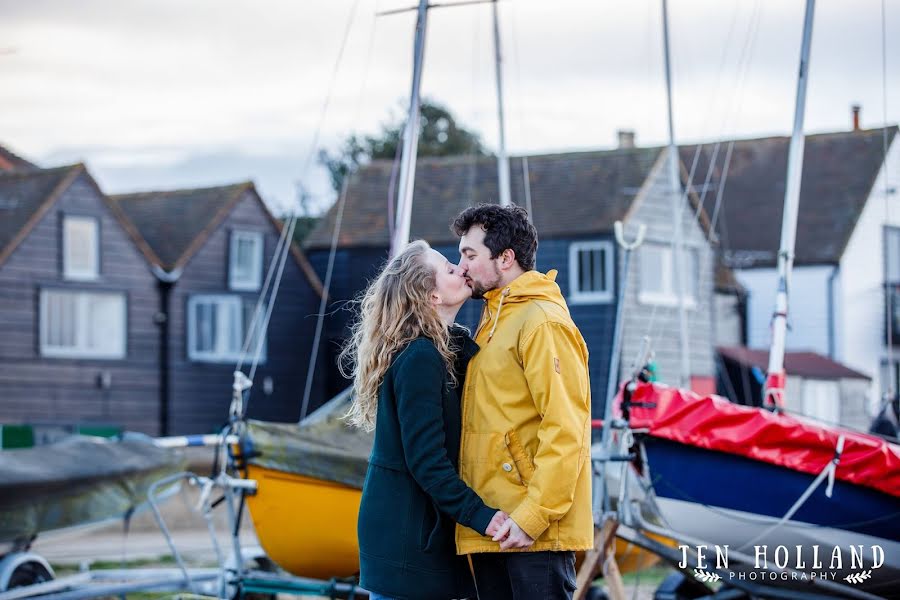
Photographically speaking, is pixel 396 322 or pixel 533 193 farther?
pixel 533 193

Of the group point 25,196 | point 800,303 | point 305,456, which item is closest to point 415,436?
point 305,456

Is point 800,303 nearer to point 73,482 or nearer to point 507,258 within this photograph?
point 73,482

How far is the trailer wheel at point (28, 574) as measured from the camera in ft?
28.2

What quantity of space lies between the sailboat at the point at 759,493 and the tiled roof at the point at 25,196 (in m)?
24.7

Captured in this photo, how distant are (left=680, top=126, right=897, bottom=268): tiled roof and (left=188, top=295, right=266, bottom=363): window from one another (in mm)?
14062

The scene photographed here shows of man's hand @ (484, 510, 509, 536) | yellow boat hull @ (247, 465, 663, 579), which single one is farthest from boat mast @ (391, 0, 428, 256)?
man's hand @ (484, 510, 509, 536)

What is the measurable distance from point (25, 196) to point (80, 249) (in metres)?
1.92

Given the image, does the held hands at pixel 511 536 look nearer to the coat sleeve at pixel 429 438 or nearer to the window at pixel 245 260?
the coat sleeve at pixel 429 438

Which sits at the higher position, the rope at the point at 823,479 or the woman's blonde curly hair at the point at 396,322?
the woman's blonde curly hair at the point at 396,322

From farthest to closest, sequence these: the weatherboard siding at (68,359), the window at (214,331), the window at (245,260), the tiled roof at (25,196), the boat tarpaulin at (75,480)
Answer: the window at (245,260), the window at (214,331), the tiled roof at (25,196), the weatherboard siding at (68,359), the boat tarpaulin at (75,480)

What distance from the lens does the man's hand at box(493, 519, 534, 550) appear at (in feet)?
13.9

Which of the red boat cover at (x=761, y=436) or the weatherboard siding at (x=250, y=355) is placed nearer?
the red boat cover at (x=761, y=436)

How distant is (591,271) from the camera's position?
31.3m

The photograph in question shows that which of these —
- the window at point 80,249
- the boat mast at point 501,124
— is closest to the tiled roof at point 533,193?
the window at point 80,249
